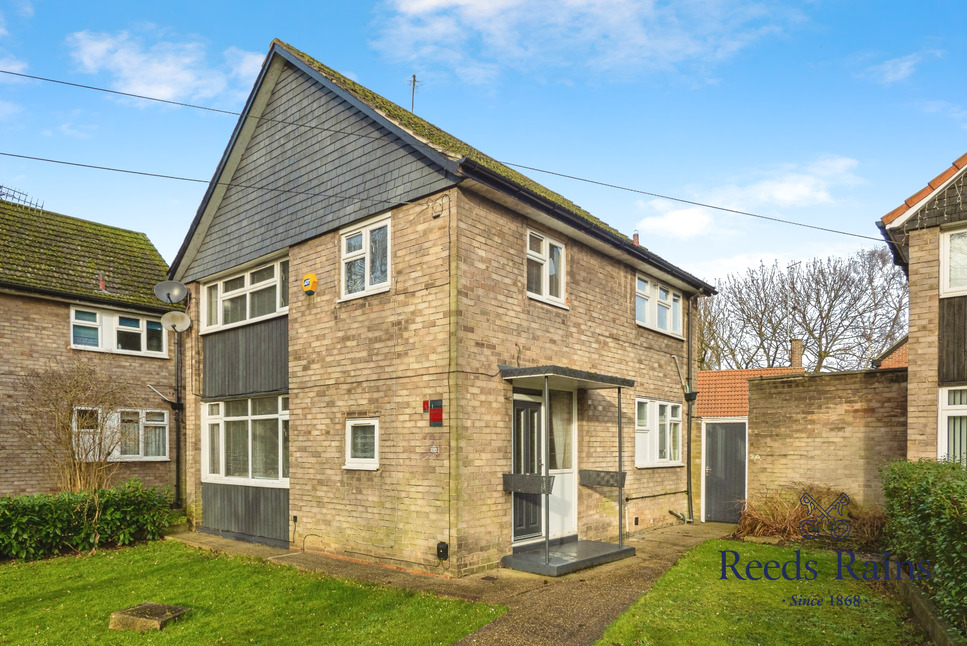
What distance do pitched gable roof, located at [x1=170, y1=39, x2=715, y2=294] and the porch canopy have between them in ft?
8.24

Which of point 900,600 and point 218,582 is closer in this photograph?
point 900,600

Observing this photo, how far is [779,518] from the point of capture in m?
13.2

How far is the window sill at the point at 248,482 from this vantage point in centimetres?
1246

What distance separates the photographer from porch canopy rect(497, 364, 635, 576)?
373 inches

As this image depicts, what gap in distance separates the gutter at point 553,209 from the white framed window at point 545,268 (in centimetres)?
47

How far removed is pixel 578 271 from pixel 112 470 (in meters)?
11.2

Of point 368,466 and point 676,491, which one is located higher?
point 368,466

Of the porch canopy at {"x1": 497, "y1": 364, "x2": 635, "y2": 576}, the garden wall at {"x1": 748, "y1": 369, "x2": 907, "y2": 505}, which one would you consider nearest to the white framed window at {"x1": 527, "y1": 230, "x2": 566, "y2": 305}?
the porch canopy at {"x1": 497, "y1": 364, "x2": 635, "y2": 576}

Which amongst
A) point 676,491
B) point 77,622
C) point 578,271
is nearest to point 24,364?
point 77,622

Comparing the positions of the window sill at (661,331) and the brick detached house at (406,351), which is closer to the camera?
the brick detached house at (406,351)

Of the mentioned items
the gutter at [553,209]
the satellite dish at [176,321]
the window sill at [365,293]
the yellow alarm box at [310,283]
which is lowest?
the satellite dish at [176,321]

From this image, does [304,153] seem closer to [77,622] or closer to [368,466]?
[368,466]

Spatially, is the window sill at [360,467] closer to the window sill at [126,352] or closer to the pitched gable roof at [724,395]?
the pitched gable roof at [724,395]

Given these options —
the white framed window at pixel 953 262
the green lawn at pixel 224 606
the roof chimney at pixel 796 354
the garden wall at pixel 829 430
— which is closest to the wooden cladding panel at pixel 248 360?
the green lawn at pixel 224 606
